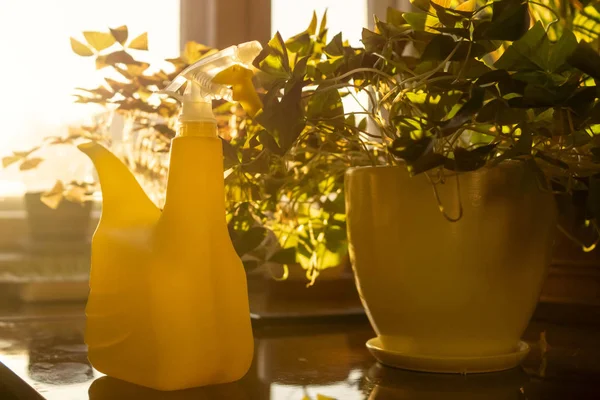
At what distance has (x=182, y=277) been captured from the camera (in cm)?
50

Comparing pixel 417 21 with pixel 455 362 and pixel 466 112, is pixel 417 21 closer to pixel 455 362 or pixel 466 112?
pixel 466 112

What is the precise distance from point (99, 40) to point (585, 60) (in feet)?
1.63

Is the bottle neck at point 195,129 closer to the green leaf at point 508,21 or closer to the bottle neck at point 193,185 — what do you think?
the bottle neck at point 193,185

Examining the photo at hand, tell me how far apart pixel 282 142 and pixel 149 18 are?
67 cm

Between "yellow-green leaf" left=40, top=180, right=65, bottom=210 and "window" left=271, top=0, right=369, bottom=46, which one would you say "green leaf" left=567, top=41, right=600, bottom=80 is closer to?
"yellow-green leaf" left=40, top=180, right=65, bottom=210

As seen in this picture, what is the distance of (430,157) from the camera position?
485mm

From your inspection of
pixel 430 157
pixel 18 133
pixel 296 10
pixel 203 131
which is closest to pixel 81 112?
pixel 18 133

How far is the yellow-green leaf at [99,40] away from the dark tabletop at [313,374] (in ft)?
0.99

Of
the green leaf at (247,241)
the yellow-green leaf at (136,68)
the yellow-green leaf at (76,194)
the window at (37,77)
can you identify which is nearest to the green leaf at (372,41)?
the green leaf at (247,241)

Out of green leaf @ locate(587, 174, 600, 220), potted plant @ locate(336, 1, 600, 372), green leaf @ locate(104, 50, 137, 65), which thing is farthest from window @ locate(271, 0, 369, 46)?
green leaf @ locate(587, 174, 600, 220)

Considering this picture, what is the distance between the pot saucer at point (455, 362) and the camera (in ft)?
1.86

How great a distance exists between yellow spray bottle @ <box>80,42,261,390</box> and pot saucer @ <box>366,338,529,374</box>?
130mm

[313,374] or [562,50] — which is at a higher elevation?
[562,50]

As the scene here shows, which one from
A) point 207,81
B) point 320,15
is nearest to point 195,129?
point 207,81
